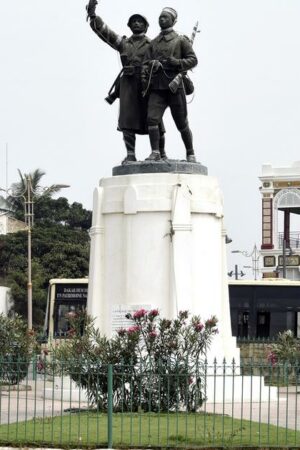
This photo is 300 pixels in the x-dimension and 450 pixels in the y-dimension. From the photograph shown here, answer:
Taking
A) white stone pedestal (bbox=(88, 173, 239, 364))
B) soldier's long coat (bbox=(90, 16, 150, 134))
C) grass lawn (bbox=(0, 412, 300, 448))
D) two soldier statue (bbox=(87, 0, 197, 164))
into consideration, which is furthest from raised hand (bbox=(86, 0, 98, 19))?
grass lawn (bbox=(0, 412, 300, 448))

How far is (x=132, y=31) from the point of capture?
23.7 m

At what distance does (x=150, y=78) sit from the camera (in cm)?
2302

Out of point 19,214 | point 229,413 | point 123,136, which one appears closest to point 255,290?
point 123,136

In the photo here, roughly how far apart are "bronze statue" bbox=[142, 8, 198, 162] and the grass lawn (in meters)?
6.58

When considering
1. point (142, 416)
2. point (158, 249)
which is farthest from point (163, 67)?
point (142, 416)

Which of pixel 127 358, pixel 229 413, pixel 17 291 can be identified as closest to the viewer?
pixel 127 358

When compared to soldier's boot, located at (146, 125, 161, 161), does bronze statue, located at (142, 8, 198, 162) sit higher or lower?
higher

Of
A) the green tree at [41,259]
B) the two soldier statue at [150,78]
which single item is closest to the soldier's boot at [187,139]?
the two soldier statue at [150,78]

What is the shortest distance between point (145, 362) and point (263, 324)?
19246mm

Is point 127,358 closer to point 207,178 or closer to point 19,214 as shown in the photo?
point 207,178

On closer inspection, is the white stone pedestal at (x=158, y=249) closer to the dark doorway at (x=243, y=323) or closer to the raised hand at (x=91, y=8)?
the raised hand at (x=91, y=8)

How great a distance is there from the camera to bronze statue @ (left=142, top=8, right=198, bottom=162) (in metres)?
23.0

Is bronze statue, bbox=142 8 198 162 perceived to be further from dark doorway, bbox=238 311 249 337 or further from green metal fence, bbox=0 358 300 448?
dark doorway, bbox=238 311 249 337

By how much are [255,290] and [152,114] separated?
1508 cm
